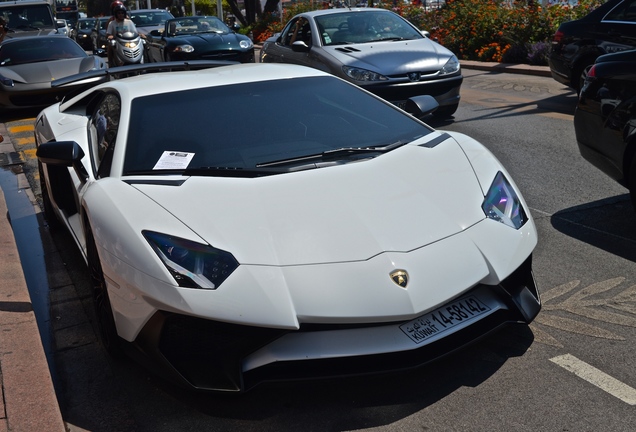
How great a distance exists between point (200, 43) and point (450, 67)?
8.53m

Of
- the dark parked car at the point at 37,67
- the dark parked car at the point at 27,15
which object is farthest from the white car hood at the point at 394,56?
the dark parked car at the point at 27,15

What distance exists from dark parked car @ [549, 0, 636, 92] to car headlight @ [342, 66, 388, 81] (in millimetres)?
2679

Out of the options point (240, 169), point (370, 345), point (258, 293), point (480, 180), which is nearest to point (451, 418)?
point (370, 345)

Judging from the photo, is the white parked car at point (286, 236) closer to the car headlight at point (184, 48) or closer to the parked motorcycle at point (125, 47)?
the car headlight at point (184, 48)

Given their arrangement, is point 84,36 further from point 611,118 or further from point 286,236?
point 286,236

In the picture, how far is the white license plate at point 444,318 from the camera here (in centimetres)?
332

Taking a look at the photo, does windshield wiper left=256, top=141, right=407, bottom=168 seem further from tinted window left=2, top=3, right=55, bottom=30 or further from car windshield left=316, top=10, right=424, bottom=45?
tinted window left=2, top=3, right=55, bottom=30

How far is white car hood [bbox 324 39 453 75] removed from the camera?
10414mm

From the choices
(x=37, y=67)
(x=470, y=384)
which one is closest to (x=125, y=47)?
(x=37, y=67)

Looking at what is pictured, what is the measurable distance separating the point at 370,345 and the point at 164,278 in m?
0.87

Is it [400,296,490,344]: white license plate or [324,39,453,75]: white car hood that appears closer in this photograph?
[400,296,490,344]: white license plate

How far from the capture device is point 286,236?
139 inches

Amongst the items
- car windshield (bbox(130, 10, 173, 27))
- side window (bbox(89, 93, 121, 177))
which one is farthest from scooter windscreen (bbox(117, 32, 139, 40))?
side window (bbox(89, 93, 121, 177))

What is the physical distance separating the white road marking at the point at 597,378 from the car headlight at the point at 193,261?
157cm
